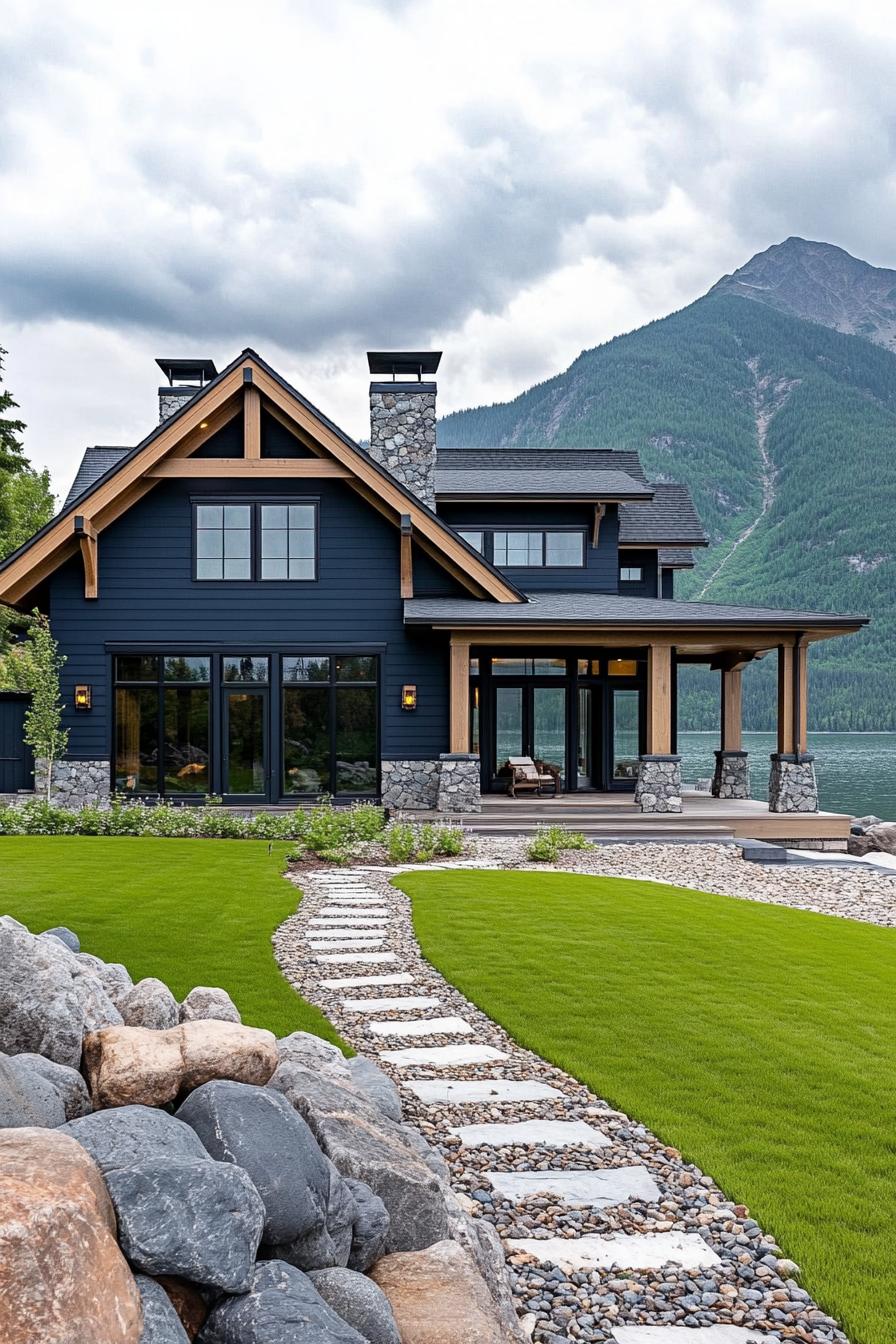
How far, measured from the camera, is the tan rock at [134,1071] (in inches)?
120

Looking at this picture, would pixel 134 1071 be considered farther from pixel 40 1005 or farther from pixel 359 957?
pixel 359 957

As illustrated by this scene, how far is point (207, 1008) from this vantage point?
407 cm

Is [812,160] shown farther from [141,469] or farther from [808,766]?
[141,469]

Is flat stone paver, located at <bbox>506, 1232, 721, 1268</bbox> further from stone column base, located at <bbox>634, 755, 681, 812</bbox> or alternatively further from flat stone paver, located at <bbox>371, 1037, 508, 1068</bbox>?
stone column base, located at <bbox>634, 755, 681, 812</bbox>

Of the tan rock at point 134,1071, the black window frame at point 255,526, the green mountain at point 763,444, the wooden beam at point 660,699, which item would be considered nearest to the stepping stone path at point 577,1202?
the tan rock at point 134,1071

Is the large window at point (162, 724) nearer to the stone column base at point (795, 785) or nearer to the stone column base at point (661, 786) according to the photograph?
the stone column base at point (661, 786)

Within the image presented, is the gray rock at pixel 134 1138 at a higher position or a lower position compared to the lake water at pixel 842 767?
higher

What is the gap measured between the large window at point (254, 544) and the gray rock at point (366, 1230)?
586 inches

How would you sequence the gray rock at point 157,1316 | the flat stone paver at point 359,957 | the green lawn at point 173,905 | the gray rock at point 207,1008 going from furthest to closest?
the flat stone paver at point 359,957 → the green lawn at point 173,905 → the gray rock at point 207,1008 → the gray rock at point 157,1316

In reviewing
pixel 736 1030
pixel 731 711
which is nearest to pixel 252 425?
pixel 731 711

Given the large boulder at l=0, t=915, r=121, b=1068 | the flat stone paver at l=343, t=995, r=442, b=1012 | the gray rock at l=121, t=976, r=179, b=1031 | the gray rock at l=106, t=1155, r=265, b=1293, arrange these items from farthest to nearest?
the flat stone paver at l=343, t=995, r=442, b=1012, the gray rock at l=121, t=976, r=179, b=1031, the large boulder at l=0, t=915, r=121, b=1068, the gray rock at l=106, t=1155, r=265, b=1293

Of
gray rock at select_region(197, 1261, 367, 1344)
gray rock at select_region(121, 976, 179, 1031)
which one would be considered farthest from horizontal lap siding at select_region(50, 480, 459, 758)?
gray rock at select_region(197, 1261, 367, 1344)

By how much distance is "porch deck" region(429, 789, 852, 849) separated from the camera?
15.2 metres

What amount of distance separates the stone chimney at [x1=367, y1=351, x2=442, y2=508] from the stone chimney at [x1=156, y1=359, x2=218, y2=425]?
4.02 m
